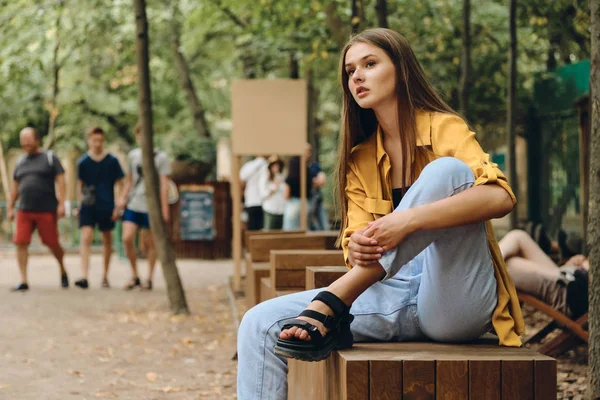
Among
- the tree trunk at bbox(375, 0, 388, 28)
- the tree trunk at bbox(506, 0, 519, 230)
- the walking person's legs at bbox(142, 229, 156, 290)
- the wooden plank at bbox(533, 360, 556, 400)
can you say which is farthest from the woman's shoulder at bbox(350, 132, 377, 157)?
the walking person's legs at bbox(142, 229, 156, 290)

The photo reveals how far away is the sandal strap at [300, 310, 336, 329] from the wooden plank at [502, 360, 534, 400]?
1.88 ft

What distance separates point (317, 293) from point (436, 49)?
14793 mm

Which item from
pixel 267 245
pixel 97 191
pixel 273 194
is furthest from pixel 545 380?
pixel 273 194

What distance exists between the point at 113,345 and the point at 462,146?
5.36 metres

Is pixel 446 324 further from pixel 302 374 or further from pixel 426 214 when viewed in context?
pixel 302 374

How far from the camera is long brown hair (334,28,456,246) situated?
369 cm

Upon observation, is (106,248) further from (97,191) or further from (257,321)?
(257,321)

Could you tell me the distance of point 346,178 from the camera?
3.81 m

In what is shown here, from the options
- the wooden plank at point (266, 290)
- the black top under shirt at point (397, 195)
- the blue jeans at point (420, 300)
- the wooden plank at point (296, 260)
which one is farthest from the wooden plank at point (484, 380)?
the wooden plank at point (266, 290)

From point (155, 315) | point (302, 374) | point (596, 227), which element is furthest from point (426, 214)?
point (155, 315)

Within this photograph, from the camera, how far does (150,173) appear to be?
33.7 feet

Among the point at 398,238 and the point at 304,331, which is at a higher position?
the point at 398,238

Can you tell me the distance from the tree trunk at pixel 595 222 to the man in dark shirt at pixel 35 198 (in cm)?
915

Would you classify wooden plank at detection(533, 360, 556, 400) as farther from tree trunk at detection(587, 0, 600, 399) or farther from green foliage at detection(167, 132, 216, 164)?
green foliage at detection(167, 132, 216, 164)
